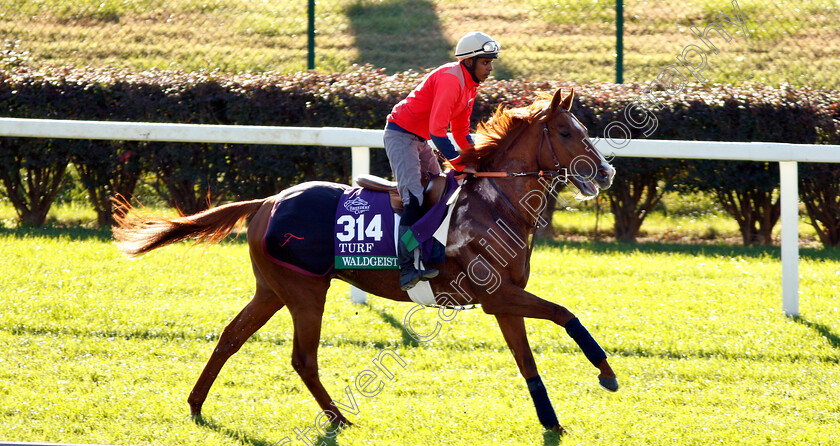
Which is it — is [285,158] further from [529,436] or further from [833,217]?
[833,217]

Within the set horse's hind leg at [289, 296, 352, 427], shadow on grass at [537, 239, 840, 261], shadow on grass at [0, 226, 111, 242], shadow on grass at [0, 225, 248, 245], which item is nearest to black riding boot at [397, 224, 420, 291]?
horse's hind leg at [289, 296, 352, 427]

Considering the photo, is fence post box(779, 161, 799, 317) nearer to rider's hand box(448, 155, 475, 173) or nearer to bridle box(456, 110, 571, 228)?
bridle box(456, 110, 571, 228)

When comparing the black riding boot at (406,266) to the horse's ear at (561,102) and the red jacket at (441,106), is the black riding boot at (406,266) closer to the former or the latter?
the red jacket at (441,106)

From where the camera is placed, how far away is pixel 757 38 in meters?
11.7

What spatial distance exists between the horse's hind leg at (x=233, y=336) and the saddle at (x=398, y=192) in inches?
32.4

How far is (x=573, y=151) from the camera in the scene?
4332 millimetres

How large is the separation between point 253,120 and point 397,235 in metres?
4.33

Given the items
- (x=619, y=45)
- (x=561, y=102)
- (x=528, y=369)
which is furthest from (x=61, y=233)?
(x=619, y=45)

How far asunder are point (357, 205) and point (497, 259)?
2.71 ft

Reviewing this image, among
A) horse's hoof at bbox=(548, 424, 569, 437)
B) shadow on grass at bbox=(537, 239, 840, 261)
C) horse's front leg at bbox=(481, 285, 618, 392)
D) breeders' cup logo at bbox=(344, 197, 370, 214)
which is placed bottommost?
shadow on grass at bbox=(537, 239, 840, 261)

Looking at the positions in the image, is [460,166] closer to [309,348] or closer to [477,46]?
[477,46]

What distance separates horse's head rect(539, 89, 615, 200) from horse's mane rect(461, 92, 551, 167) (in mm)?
95

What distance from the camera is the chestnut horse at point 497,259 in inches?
169

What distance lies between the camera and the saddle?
4.48m
